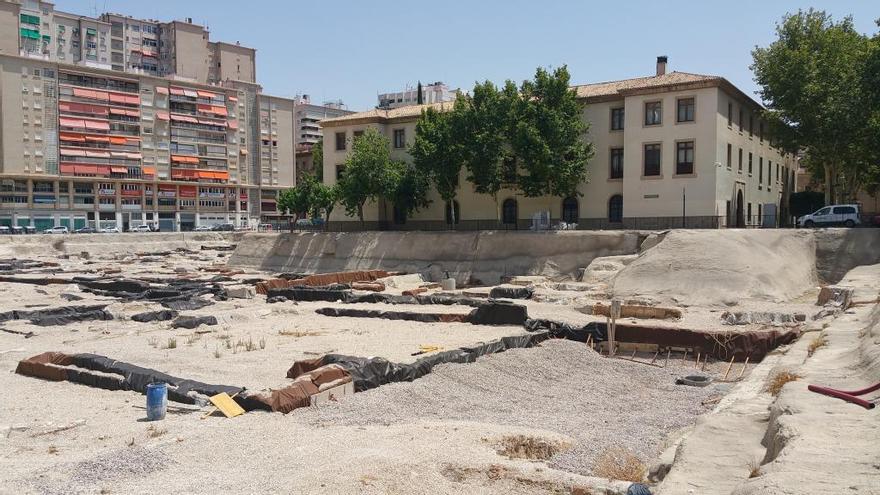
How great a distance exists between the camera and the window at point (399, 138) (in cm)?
5856

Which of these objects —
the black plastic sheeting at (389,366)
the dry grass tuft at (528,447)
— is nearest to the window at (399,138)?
the black plastic sheeting at (389,366)

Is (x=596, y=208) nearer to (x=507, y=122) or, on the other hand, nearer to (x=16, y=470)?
(x=507, y=122)

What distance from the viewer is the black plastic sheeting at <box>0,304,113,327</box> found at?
26484 mm

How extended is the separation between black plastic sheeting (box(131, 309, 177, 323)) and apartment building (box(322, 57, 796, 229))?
2838 cm

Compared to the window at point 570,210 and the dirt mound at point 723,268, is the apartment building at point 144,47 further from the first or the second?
the dirt mound at point 723,268

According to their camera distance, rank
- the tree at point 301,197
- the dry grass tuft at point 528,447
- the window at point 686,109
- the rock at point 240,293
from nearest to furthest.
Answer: the dry grass tuft at point 528,447
the rock at point 240,293
the window at point 686,109
the tree at point 301,197

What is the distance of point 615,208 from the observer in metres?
48.5

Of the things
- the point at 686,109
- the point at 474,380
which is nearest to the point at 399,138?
the point at 686,109

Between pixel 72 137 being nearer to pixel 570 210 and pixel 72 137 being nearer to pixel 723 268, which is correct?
pixel 570 210

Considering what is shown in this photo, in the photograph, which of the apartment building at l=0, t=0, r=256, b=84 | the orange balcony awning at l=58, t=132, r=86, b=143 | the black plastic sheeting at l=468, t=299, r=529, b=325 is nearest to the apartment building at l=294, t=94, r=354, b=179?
the apartment building at l=0, t=0, r=256, b=84

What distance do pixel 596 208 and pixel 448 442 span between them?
39.6 meters

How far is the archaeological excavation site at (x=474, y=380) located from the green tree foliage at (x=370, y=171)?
1326 centimetres

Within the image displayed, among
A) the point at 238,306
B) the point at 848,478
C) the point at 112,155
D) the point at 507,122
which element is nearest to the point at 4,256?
the point at 112,155

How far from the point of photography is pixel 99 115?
305 ft
